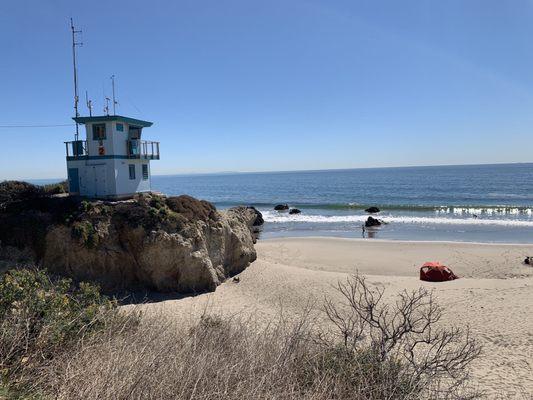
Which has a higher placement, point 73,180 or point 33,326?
point 73,180

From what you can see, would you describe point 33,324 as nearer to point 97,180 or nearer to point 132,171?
point 97,180

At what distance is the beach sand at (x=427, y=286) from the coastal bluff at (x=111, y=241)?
4.96 feet

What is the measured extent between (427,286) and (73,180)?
18369 mm

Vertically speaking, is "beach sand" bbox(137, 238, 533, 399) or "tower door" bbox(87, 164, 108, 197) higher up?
"tower door" bbox(87, 164, 108, 197)

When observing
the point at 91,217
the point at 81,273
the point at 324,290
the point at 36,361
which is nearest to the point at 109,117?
the point at 91,217

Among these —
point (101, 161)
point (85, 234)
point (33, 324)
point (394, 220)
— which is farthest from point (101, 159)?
point (394, 220)

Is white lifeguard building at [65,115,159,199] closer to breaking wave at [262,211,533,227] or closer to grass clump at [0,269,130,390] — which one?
grass clump at [0,269,130,390]

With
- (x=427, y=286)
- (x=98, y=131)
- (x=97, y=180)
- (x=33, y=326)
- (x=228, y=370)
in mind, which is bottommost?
(x=427, y=286)

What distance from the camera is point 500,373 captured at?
34.7ft

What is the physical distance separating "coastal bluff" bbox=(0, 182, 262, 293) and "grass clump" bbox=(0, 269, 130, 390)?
8.63 metres

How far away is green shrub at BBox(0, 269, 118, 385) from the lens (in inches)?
224

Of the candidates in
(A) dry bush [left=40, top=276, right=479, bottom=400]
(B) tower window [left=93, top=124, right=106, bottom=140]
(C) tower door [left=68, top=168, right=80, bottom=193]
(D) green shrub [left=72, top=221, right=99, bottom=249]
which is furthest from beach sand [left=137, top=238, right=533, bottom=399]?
(B) tower window [left=93, top=124, right=106, bottom=140]

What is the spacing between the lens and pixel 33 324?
6551mm

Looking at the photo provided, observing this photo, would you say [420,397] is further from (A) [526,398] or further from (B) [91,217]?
(B) [91,217]
